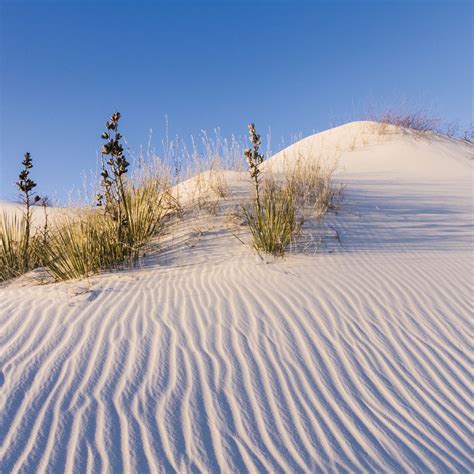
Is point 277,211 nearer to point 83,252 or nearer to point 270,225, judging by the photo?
point 270,225

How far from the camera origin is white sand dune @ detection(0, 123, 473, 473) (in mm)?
2045

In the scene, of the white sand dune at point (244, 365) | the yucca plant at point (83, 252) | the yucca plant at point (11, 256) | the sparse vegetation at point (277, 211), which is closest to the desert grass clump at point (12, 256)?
the yucca plant at point (11, 256)

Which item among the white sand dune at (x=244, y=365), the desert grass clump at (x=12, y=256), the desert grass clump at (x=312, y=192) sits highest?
the desert grass clump at (x=312, y=192)

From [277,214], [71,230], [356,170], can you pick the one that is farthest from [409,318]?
[356,170]

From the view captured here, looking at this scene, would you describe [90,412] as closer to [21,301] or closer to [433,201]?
[21,301]

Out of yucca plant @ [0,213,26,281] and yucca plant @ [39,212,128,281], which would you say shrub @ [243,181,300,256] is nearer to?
yucca plant @ [39,212,128,281]

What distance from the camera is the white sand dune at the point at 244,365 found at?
2.04 meters

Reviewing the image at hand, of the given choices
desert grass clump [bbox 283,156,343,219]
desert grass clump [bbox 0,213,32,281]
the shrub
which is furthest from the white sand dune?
desert grass clump [bbox 283,156,343,219]

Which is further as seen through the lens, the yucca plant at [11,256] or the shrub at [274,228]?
the yucca plant at [11,256]

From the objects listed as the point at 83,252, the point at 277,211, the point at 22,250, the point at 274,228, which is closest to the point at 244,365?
the point at 274,228

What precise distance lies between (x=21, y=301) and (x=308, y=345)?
8.59 ft

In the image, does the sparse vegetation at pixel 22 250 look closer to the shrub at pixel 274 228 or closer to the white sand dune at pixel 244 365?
the white sand dune at pixel 244 365

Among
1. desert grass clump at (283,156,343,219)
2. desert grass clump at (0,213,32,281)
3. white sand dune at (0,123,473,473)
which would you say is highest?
desert grass clump at (283,156,343,219)

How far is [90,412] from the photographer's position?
223 centimetres
